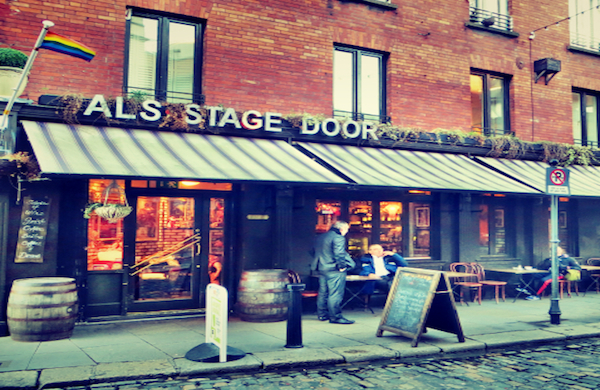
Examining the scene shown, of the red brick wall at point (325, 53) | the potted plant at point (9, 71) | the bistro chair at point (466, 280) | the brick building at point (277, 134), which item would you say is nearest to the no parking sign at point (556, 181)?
the brick building at point (277, 134)

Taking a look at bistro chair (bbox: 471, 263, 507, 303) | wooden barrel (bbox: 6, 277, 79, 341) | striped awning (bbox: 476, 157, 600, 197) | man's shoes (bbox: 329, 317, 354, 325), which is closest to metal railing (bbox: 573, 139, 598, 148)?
striped awning (bbox: 476, 157, 600, 197)

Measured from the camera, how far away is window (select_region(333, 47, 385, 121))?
1043 cm

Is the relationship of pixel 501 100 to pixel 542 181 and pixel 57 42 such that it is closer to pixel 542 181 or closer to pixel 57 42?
pixel 542 181

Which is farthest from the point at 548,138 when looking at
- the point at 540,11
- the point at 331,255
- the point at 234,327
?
the point at 234,327

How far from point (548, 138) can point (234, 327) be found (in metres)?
9.09

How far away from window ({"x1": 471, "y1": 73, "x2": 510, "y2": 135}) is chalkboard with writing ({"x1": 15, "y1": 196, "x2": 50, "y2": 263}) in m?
9.09

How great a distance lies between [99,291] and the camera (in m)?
8.19

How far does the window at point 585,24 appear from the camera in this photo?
43.8ft

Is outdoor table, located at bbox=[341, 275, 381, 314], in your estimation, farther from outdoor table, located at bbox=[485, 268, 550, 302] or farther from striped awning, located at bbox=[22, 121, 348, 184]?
outdoor table, located at bbox=[485, 268, 550, 302]

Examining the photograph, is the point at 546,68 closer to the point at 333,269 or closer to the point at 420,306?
the point at 333,269

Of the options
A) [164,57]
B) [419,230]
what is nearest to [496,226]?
[419,230]

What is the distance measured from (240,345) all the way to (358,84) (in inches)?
242

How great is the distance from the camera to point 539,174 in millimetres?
10953

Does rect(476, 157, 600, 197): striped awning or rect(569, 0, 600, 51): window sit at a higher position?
rect(569, 0, 600, 51): window
